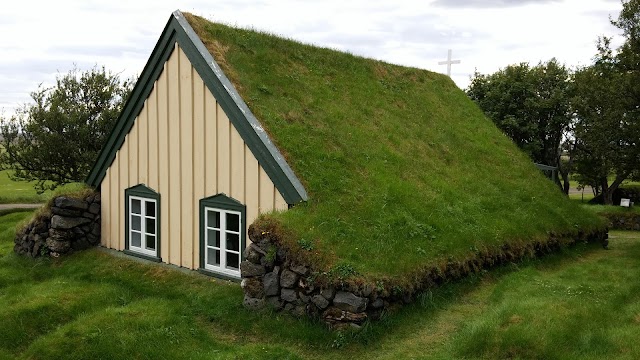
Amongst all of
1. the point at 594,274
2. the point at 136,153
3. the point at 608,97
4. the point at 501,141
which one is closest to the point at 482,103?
the point at 501,141

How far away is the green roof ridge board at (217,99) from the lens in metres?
13.0

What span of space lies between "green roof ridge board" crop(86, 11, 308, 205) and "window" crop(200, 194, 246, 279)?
149cm

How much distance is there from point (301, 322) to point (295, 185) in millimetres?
3031

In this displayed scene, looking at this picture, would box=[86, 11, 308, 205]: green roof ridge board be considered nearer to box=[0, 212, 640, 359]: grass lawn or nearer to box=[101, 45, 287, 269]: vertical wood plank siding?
box=[101, 45, 287, 269]: vertical wood plank siding

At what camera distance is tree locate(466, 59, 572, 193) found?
3478cm

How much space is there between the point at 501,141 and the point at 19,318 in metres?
17.7

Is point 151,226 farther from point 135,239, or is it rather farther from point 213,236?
point 213,236

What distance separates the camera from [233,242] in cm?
1432

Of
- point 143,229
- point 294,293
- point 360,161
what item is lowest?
point 294,293

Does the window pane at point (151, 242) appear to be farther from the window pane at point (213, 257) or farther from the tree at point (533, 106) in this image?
the tree at point (533, 106)

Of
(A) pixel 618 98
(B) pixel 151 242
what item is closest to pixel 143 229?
(B) pixel 151 242

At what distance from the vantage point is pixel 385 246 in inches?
487

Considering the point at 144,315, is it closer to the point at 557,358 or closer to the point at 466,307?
the point at 466,307

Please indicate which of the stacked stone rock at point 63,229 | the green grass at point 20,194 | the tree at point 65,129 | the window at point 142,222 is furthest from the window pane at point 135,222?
the tree at point 65,129
